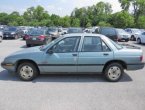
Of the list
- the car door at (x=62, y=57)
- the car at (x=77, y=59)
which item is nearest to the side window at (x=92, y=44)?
the car at (x=77, y=59)

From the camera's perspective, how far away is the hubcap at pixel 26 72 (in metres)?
7.90

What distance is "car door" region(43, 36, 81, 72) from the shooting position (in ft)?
25.6

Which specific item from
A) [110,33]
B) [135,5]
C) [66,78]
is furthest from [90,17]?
[66,78]

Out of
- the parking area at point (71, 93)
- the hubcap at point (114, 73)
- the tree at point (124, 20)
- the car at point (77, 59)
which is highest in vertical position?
the tree at point (124, 20)

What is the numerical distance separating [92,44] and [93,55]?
379 millimetres

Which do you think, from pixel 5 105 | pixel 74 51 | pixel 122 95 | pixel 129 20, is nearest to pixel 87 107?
pixel 122 95

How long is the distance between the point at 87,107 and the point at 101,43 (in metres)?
2.87

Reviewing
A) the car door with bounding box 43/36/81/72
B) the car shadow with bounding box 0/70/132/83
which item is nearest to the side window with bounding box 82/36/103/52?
the car door with bounding box 43/36/81/72

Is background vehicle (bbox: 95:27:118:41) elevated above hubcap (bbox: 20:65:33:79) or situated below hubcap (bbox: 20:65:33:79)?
above

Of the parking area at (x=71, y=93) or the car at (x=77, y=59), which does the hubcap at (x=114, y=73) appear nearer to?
the car at (x=77, y=59)

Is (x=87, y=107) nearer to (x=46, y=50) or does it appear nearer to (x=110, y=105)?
(x=110, y=105)

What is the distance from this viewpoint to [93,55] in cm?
786

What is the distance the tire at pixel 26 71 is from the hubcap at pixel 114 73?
2369mm

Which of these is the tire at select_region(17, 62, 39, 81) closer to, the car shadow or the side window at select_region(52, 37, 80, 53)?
the car shadow
